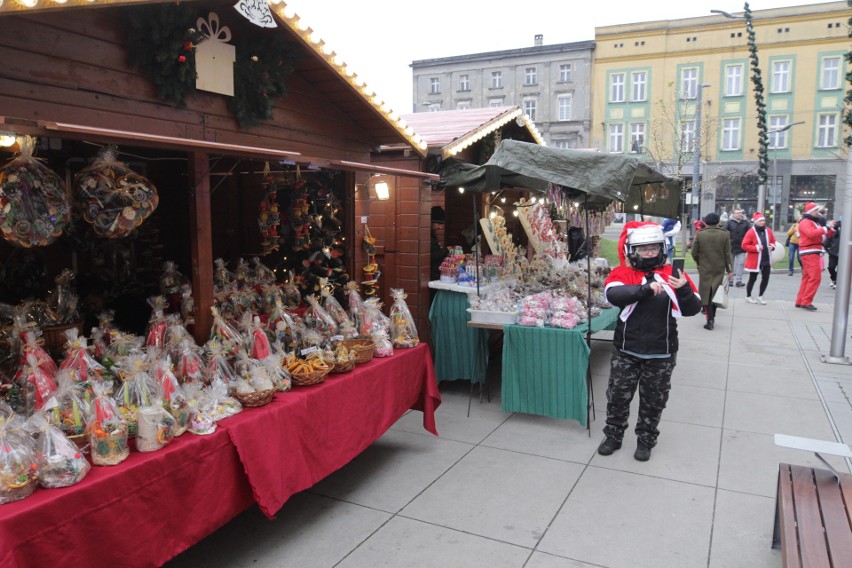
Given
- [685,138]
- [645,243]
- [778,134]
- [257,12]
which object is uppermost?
[778,134]

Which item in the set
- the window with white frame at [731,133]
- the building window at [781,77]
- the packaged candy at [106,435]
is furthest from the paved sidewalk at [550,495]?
the building window at [781,77]

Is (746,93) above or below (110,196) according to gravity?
above

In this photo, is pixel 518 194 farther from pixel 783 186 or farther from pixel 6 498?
pixel 783 186

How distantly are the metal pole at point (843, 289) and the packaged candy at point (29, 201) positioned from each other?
7843 mm

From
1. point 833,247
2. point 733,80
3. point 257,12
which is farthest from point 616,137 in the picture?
point 257,12

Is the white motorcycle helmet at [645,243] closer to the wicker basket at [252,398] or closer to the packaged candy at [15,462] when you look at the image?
the wicker basket at [252,398]

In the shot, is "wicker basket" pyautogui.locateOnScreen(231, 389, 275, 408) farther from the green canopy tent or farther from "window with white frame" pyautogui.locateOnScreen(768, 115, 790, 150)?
"window with white frame" pyautogui.locateOnScreen(768, 115, 790, 150)

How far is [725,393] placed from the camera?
618cm

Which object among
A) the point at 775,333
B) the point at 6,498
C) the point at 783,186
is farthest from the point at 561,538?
the point at 783,186

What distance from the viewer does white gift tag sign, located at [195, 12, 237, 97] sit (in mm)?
3868

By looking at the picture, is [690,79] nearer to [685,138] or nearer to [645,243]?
[685,138]

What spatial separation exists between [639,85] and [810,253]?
31.1 m

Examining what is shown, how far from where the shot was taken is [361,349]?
13.8 feet

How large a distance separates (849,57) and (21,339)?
922 centimetres
